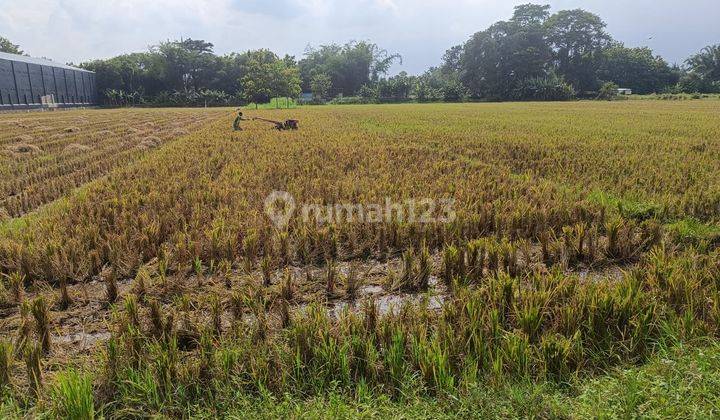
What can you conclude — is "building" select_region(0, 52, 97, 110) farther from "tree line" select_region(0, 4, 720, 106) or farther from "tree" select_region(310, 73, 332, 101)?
"tree" select_region(310, 73, 332, 101)

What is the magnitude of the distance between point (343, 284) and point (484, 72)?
71258 millimetres

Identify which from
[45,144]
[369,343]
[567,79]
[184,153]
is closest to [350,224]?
[369,343]

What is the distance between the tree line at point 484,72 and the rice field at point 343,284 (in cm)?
4975

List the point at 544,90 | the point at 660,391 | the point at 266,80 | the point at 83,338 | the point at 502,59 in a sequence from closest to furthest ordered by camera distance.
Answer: the point at 660,391 → the point at 83,338 → the point at 266,80 → the point at 544,90 → the point at 502,59

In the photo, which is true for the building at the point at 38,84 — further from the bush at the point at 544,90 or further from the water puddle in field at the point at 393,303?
the bush at the point at 544,90

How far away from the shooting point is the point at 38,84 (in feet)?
144

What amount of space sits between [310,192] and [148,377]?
3.95 metres

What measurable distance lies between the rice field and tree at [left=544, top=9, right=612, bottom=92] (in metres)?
73.6

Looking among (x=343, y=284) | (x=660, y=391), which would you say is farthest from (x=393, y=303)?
(x=660, y=391)

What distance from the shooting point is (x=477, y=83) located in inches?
2699

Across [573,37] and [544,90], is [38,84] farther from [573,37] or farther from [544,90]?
[573,37]

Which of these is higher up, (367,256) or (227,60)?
(227,60)

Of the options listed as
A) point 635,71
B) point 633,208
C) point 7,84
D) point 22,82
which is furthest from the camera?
point 635,71

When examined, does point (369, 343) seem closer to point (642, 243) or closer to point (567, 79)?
point (642, 243)
